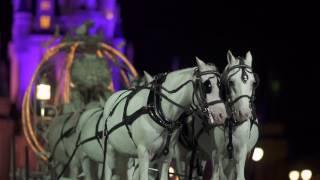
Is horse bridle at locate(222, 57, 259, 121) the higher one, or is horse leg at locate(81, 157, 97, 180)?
horse bridle at locate(222, 57, 259, 121)

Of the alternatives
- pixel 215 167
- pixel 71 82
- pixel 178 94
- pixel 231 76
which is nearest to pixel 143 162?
pixel 178 94

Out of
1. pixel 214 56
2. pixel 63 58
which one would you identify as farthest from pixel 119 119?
pixel 214 56

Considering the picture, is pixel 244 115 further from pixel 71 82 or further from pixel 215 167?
pixel 71 82

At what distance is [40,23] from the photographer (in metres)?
55.3

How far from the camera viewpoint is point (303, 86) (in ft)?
125

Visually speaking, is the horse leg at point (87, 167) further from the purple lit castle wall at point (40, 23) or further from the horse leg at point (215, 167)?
the purple lit castle wall at point (40, 23)

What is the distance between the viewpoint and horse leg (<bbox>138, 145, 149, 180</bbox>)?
27.8 feet

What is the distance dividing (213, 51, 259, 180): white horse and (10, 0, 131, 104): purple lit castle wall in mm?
36593

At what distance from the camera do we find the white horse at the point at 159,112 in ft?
27.4

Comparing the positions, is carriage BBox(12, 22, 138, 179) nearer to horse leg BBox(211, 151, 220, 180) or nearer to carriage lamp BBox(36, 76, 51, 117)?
carriage lamp BBox(36, 76, 51, 117)

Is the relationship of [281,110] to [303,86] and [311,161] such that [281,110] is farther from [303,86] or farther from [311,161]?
[311,161]

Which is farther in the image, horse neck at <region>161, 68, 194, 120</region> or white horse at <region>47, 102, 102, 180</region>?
white horse at <region>47, 102, 102, 180</region>

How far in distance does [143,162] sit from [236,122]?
1274 mm

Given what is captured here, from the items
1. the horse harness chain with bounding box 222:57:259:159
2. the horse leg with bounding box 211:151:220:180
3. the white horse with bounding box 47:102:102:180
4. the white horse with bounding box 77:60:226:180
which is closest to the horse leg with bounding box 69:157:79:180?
the white horse with bounding box 47:102:102:180
